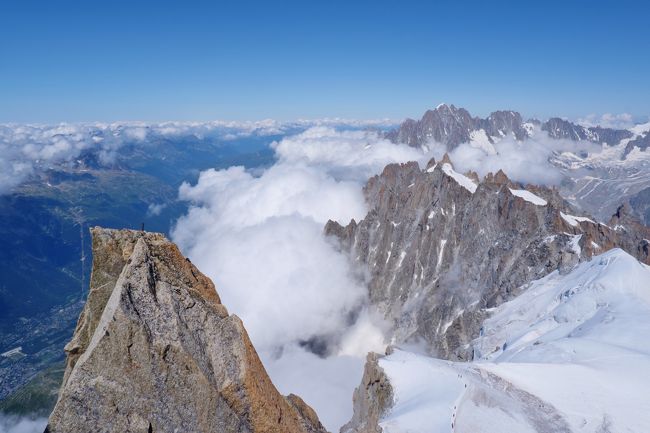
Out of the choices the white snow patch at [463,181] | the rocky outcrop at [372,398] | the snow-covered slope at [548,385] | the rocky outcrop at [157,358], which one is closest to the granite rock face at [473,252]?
the white snow patch at [463,181]

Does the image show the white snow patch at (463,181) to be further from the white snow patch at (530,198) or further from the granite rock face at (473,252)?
the white snow patch at (530,198)

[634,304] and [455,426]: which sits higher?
[455,426]

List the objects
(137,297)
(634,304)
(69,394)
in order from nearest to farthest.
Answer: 1. (69,394)
2. (137,297)
3. (634,304)

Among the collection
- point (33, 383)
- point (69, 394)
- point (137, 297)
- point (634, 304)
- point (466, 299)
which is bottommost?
point (33, 383)

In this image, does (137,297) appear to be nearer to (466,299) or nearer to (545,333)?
(545,333)

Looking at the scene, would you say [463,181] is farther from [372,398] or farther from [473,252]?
[372,398]

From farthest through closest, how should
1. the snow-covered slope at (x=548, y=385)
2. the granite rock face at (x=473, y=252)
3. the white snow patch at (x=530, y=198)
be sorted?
the white snow patch at (x=530, y=198) → the granite rock face at (x=473, y=252) → the snow-covered slope at (x=548, y=385)

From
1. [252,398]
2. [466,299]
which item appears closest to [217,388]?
[252,398]
